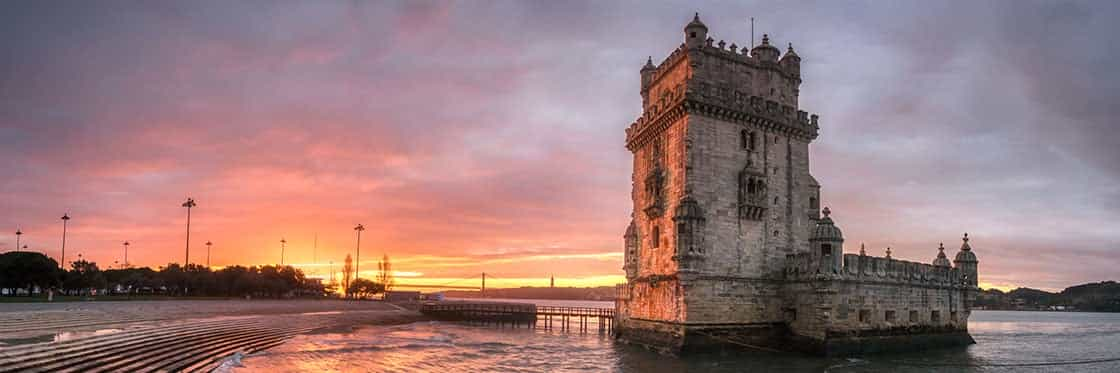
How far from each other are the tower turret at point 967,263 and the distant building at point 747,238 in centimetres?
413

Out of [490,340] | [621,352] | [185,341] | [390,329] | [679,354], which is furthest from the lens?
[390,329]

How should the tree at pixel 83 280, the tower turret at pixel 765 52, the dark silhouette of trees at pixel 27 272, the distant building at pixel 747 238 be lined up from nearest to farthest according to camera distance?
the distant building at pixel 747 238
the tower turret at pixel 765 52
the dark silhouette of trees at pixel 27 272
the tree at pixel 83 280

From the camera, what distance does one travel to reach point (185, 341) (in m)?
31.5

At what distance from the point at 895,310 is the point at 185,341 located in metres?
37.8

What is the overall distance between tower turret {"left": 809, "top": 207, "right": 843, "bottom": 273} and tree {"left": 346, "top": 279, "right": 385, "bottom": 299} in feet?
312

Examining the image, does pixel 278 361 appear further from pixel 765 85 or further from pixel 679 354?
pixel 765 85

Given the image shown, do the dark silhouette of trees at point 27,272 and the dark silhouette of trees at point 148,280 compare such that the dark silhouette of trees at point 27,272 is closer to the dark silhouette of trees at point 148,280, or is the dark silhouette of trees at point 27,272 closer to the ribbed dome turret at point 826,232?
the dark silhouette of trees at point 148,280

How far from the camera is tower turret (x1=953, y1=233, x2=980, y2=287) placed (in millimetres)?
47469

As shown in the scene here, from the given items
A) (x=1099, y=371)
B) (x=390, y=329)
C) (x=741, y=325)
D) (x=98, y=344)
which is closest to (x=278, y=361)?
(x=98, y=344)

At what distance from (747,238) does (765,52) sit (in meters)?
11.8

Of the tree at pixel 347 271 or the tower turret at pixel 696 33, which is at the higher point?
the tower turret at pixel 696 33

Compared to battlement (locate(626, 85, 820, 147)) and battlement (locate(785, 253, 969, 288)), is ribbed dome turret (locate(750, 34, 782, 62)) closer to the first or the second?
battlement (locate(626, 85, 820, 147))

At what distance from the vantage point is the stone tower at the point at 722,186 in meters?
38.0

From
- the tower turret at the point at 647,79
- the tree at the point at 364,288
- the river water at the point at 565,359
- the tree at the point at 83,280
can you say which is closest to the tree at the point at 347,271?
the tree at the point at 364,288
